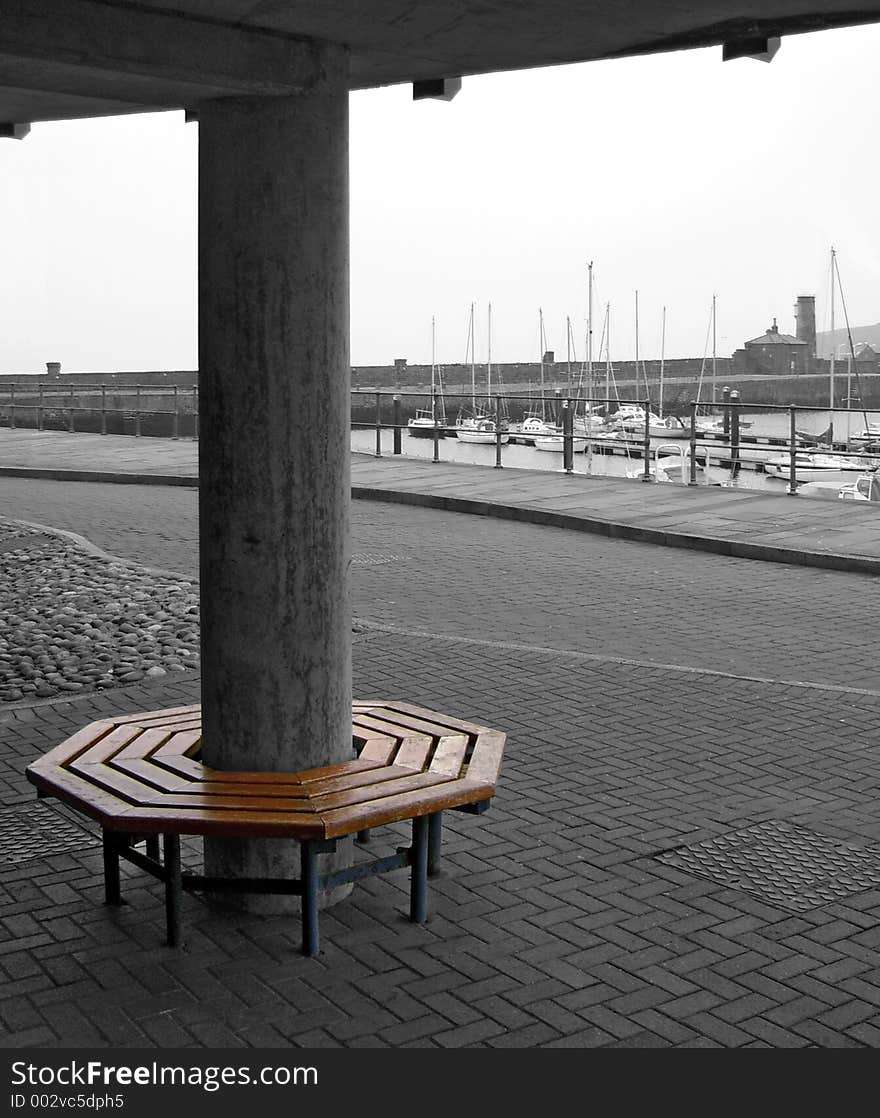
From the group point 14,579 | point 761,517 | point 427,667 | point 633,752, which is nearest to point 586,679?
point 427,667

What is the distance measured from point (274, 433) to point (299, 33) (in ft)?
4.47

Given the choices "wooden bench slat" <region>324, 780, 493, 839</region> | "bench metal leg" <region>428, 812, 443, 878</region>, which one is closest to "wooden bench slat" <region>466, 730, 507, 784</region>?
"wooden bench slat" <region>324, 780, 493, 839</region>

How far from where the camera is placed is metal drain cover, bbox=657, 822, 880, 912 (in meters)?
5.25

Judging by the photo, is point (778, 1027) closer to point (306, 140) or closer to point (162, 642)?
point (306, 140)

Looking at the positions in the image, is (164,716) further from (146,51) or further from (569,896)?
(146,51)

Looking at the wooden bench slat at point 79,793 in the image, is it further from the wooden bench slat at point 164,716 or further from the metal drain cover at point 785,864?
the metal drain cover at point 785,864

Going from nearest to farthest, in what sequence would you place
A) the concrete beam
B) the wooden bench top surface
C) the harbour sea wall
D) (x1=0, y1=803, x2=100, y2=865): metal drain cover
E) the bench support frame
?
the concrete beam < the wooden bench top surface < the bench support frame < (x1=0, y1=803, x2=100, y2=865): metal drain cover < the harbour sea wall

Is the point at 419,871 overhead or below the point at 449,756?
below

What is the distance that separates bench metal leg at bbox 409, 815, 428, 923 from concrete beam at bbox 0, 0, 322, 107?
8.42 ft

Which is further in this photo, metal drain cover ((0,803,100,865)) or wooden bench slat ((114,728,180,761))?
metal drain cover ((0,803,100,865))

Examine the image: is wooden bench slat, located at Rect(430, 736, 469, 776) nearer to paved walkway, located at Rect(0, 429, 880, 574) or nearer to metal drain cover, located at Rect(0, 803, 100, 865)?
metal drain cover, located at Rect(0, 803, 100, 865)

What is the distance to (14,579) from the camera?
12078 millimetres

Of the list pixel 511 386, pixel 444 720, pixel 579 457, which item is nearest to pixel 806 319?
pixel 511 386

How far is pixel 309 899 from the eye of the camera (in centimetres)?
468
